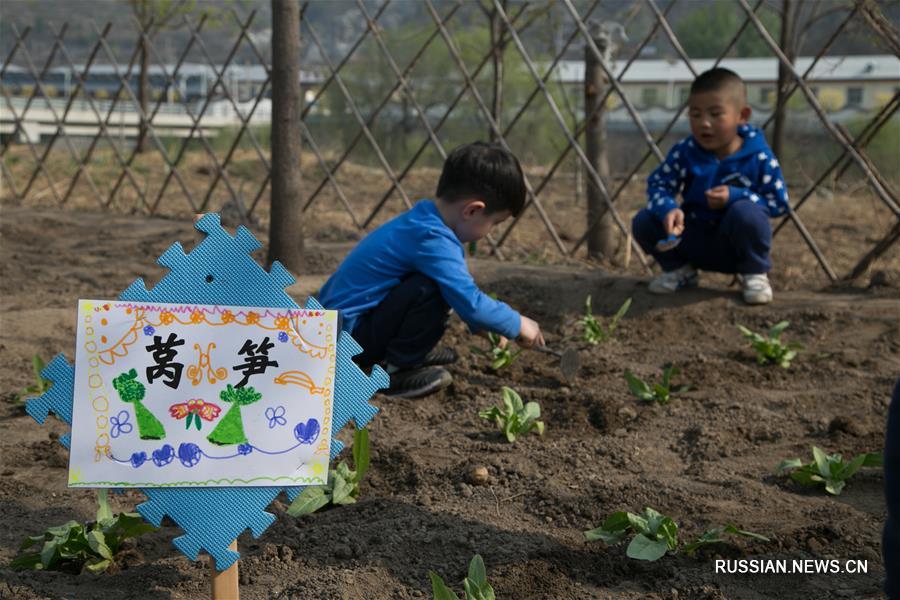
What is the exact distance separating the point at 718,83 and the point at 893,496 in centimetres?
253

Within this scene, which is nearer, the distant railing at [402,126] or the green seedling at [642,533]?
the green seedling at [642,533]

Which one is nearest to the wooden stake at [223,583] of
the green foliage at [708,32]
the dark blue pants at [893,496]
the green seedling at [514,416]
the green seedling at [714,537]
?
the green seedling at [714,537]

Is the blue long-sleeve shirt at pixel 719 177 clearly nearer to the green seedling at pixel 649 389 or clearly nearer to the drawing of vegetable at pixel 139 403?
the green seedling at pixel 649 389

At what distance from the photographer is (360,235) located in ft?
17.0

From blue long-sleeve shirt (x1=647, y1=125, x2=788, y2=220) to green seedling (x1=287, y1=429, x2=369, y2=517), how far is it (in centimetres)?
193

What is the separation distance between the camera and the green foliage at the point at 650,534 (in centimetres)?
172

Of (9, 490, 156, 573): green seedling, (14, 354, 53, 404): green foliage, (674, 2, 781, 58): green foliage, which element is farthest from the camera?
(674, 2, 781, 58): green foliage

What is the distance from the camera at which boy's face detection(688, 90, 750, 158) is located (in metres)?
3.50

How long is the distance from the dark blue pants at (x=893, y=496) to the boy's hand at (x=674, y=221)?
225 centimetres

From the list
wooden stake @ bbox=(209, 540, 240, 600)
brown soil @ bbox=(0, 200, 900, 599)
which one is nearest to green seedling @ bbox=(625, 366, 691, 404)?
brown soil @ bbox=(0, 200, 900, 599)

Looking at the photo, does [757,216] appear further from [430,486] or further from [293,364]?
[293,364]

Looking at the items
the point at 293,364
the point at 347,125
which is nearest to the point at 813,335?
the point at 293,364

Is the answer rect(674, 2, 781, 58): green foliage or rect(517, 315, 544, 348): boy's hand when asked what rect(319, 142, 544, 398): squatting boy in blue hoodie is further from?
rect(674, 2, 781, 58): green foliage

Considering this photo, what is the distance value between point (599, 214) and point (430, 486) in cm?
316
